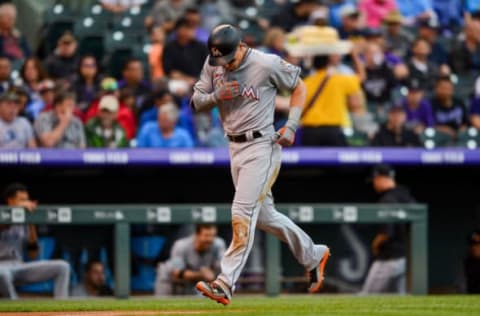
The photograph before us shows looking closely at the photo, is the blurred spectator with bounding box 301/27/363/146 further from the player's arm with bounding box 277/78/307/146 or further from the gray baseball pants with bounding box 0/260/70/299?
the player's arm with bounding box 277/78/307/146

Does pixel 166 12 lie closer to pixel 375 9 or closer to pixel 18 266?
pixel 375 9

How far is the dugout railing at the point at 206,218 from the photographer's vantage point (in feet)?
35.3

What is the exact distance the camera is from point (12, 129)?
11.4m

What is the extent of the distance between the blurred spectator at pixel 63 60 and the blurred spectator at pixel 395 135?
326 cm

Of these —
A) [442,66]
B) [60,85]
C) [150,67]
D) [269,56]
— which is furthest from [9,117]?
[442,66]

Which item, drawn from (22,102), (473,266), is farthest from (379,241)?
(22,102)

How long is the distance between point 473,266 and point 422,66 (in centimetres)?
329

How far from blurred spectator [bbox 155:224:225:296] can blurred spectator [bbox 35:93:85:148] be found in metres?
1.31

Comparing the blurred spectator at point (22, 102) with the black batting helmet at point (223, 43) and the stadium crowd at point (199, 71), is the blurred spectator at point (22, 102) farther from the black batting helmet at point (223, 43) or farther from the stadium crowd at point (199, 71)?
the black batting helmet at point (223, 43)

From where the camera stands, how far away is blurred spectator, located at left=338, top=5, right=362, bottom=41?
47.0 feet

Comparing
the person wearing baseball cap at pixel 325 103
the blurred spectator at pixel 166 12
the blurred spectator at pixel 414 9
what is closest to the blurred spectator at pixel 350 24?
the blurred spectator at pixel 414 9

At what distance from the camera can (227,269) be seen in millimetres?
7758

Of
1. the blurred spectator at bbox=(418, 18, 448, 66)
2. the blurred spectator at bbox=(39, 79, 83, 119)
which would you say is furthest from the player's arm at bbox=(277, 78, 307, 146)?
the blurred spectator at bbox=(418, 18, 448, 66)

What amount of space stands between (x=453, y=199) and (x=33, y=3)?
5503mm
